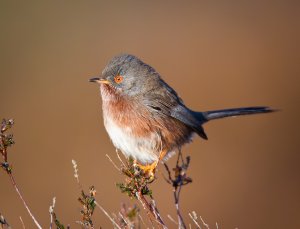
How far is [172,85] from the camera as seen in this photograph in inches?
505

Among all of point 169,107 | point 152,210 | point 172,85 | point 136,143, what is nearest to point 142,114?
point 136,143

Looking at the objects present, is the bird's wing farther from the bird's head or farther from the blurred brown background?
the blurred brown background

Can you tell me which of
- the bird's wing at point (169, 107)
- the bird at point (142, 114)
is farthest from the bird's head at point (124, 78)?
the bird's wing at point (169, 107)

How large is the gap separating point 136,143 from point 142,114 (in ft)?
1.12

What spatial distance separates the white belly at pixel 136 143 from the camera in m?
5.46

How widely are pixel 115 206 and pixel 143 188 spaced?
583 cm

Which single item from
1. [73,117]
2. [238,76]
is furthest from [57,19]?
[238,76]

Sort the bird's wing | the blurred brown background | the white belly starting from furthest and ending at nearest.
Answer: the blurred brown background < the bird's wing < the white belly

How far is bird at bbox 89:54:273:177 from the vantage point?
5488mm

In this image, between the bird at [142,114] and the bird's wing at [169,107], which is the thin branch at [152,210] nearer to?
the bird at [142,114]

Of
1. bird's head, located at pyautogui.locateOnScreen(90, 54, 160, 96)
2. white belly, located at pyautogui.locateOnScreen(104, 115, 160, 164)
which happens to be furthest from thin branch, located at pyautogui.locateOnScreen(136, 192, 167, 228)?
bird's head, located at pyautogui.locateOnScreen(90, 54, 160, 96)

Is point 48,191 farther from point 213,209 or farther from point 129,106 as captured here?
point 129,106

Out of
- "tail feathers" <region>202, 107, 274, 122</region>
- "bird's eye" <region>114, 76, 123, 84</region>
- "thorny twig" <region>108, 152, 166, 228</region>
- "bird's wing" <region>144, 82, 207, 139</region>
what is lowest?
"tail feathers" <region>202, 107, 274, 122</region>

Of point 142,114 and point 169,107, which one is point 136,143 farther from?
point 169,107
